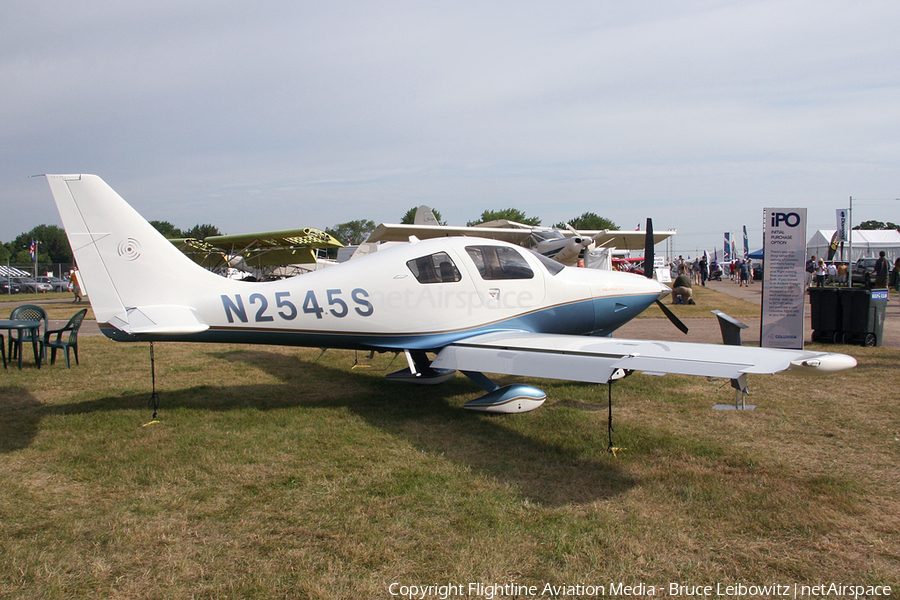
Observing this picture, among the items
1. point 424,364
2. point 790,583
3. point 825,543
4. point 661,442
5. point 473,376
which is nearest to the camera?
point 790,583

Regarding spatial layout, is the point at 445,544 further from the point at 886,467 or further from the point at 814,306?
the point at 814,306

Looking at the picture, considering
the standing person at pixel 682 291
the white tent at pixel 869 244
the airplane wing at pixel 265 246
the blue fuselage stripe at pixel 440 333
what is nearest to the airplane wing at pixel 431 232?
the airplane wing at pixel 265 246

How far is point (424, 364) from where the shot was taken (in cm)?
763

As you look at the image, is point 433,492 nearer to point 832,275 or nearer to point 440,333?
point 440,333

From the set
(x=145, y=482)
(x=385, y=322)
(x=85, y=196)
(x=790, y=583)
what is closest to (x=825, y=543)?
(x=790, y=583)

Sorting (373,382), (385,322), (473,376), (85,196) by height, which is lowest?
(373,382)

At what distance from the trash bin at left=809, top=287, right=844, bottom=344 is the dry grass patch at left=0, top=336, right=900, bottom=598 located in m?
4.15

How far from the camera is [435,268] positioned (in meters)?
6.33

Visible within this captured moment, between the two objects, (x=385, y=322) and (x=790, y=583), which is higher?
(x=385, y=322)

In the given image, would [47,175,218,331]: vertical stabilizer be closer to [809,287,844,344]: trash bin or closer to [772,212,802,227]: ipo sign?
[772,212,802,227]: ipo sign

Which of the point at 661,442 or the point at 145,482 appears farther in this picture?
the point at 661,442

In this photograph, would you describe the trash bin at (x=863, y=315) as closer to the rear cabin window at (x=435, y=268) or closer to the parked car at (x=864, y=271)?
the rear cabin window at (x=435, y=268)

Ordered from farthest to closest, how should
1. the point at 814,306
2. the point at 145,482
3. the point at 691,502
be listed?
the point at 814,306
the point at 145,482
the point at 691,502

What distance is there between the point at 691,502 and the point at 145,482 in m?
4.15
